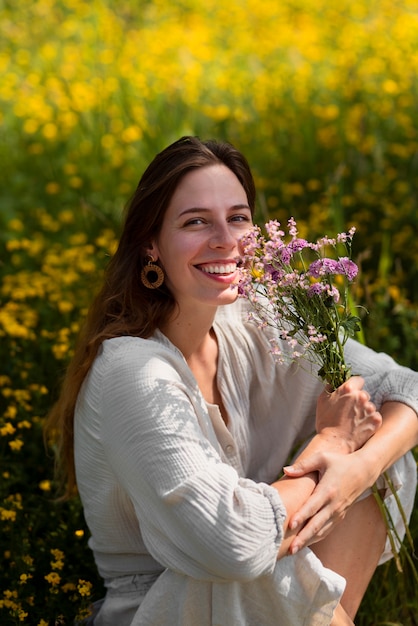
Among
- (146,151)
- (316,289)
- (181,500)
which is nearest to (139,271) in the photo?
(316,289)

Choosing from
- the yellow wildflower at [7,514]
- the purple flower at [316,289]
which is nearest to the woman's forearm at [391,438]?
the purple flower at [316,289]

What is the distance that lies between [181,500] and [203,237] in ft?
2.10

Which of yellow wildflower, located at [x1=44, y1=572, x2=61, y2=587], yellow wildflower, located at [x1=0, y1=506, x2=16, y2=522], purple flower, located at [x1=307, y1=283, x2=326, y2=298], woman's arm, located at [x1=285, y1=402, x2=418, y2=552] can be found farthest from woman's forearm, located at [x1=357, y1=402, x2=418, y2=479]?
yellow wildflower, located at [x1=0, y1=506, x2=16, y2=522]

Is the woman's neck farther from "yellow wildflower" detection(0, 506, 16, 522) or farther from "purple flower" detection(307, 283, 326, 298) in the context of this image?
"yellow wildflower" detection(0, 506, 16, 522)

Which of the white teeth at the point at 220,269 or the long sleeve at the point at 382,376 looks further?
the long sleeve at the point at 382,376

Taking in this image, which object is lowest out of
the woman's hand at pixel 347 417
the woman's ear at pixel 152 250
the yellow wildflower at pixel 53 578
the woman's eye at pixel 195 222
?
the yellow wildflower at pixel 53 578

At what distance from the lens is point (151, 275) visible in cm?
240

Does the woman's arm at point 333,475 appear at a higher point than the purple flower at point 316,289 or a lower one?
lower

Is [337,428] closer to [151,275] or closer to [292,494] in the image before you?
[292,494]

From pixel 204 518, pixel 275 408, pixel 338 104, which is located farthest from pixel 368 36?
pixel 204 518

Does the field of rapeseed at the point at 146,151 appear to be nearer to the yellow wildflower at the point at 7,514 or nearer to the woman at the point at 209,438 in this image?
the yellow wildflower at the point at 7,514

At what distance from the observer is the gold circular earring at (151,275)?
2.38 metres

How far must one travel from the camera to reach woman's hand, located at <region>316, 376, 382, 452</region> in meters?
2.19

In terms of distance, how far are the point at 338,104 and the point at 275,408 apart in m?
2.74
